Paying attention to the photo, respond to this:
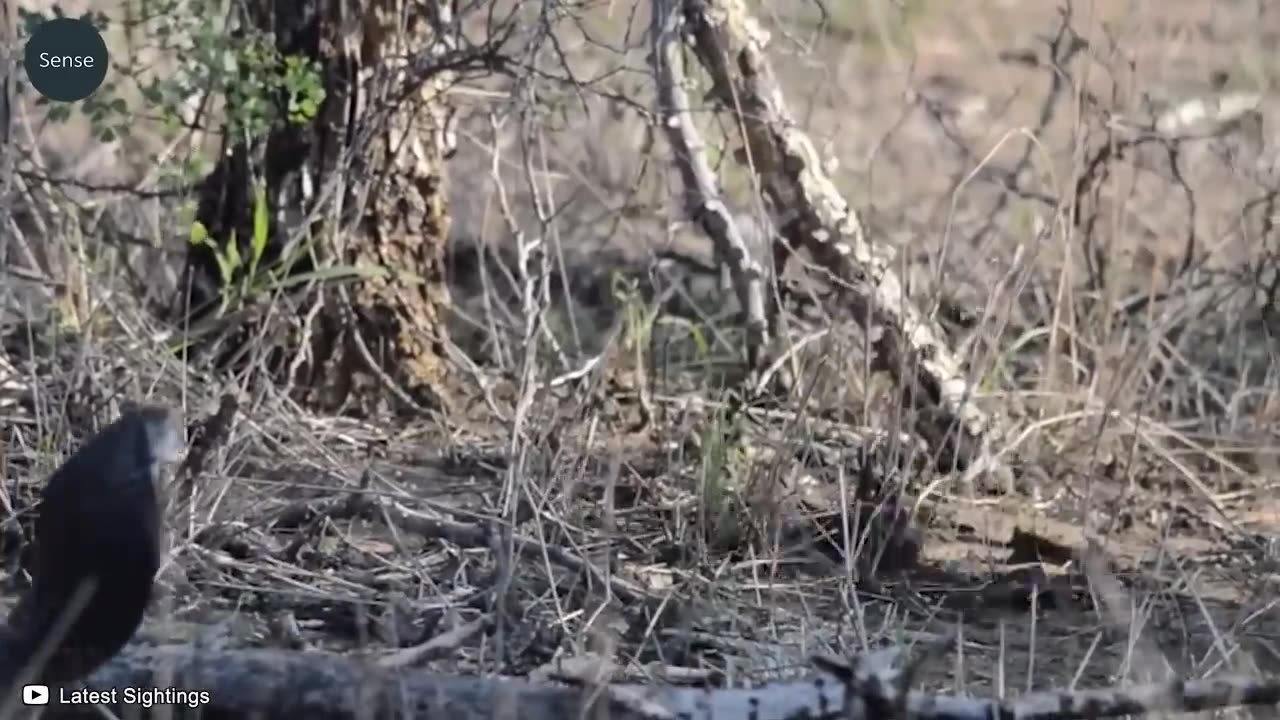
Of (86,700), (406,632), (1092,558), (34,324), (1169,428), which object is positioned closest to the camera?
(86,700)

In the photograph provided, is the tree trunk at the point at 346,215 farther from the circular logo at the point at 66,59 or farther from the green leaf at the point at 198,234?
the circular logo at the point at 66,59

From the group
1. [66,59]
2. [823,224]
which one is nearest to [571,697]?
[823,224]

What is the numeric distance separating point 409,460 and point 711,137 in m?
0.93

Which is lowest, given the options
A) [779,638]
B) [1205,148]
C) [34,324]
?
[779,638]

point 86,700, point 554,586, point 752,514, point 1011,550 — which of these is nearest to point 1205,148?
point 1011,550

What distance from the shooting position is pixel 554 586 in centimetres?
269

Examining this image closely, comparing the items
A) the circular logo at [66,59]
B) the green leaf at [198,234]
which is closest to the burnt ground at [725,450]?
the green leaf at [198,234]

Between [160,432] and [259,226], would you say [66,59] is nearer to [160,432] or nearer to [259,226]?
[259,226]

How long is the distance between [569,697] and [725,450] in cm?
109

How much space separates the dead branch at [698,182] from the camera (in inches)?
131

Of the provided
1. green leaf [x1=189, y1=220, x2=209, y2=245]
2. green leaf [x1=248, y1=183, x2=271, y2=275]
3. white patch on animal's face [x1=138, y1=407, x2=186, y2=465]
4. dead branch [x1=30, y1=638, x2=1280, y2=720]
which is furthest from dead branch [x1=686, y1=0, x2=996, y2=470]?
white patch on animal's face [x1=138, y1=407, x2=186, y2=465]

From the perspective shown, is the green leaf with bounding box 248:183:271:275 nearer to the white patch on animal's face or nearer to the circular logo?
the circular logo

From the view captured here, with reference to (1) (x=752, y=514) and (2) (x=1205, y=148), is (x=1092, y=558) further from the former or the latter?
(2) (x=1205, y=148)

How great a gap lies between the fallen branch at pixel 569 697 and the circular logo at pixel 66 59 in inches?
52.0
